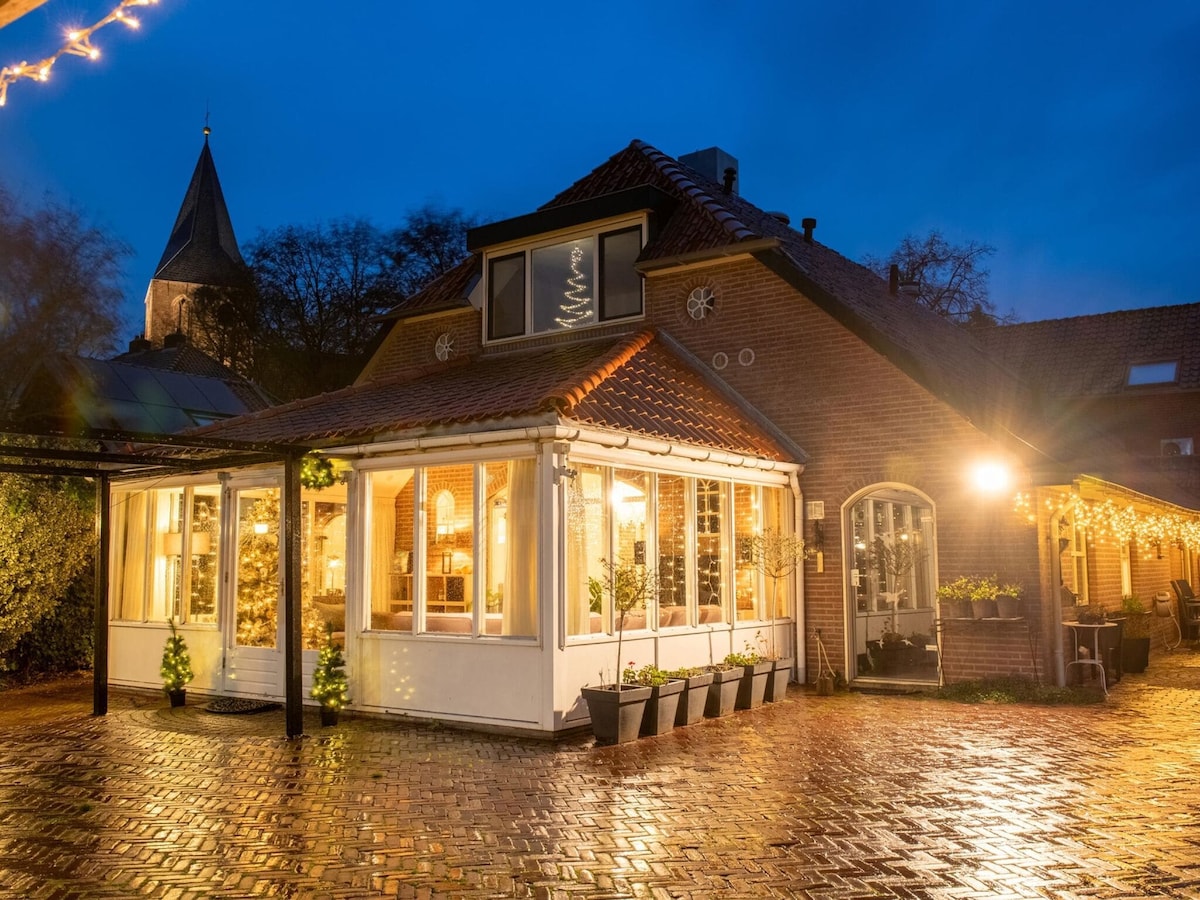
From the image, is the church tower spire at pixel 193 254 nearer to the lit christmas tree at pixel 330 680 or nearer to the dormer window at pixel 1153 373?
the dormer window at pixel 1153 373

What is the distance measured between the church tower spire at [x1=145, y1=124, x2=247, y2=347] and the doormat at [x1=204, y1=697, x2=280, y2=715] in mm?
42030

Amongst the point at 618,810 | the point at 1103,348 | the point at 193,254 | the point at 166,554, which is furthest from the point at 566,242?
the point at 193,254

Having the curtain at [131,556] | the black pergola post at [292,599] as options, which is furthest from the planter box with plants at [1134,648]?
the curtain at [131,556]

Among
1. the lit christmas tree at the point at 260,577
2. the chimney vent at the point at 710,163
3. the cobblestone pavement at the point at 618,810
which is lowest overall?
the cobblestone pavement at the point at 618,810

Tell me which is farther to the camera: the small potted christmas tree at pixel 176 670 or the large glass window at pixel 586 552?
the small potted christmas tree at pixel 176 670

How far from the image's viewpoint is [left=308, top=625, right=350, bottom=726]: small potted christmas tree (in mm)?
10500

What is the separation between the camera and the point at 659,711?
981 cm

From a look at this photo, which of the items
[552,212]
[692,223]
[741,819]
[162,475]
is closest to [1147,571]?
[692,223]

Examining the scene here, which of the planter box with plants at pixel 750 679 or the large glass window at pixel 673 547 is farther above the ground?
the large glass window at pixel 673 547

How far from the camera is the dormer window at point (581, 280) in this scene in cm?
1456

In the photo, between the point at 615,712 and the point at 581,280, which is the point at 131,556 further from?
the point at 615,712

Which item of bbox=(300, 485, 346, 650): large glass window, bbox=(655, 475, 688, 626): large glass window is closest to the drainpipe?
bbox=(655, 475, 688, 626): large glass window

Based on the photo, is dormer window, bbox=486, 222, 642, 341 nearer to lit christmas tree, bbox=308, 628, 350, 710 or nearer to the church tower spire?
lit christmas tree, bbox=308, 628, 350, 710

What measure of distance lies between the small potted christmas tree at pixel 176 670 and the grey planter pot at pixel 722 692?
19.7 ft
